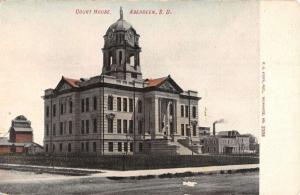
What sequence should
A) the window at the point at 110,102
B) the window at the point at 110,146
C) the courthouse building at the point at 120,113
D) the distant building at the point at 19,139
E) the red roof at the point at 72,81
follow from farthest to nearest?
1. the window at the point at 110,102
2. the window at the point at 110,146
3. the courthouse building at the point at 120,113
4. the red roof at the point at 72,81
5. the distant building at the point at 19,139

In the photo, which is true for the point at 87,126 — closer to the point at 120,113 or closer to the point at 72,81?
the point at 120,113

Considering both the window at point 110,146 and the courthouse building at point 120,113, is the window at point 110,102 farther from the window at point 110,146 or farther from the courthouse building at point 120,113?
the window at point 110,146

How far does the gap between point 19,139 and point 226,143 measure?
372 cm

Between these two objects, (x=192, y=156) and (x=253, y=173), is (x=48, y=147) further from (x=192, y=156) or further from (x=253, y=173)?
(x=253, y=173)

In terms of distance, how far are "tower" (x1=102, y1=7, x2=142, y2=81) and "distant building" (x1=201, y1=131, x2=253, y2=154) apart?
171 cm

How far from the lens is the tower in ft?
28.8

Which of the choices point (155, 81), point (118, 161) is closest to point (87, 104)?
point (118, 161)

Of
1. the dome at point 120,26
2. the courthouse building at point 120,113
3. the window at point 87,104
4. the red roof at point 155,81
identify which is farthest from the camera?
the window at point 87,104

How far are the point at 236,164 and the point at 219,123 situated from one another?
3.16ft

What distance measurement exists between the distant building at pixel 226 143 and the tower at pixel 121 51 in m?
1.71

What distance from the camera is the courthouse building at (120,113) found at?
918 centimetres

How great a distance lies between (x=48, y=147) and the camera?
9164 mm

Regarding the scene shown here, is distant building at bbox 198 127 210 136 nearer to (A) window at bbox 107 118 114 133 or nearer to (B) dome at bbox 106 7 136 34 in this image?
(A) window at bbox 107 118 114 133

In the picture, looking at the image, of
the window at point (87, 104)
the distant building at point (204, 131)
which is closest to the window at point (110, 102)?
the window at point (87, 104)
